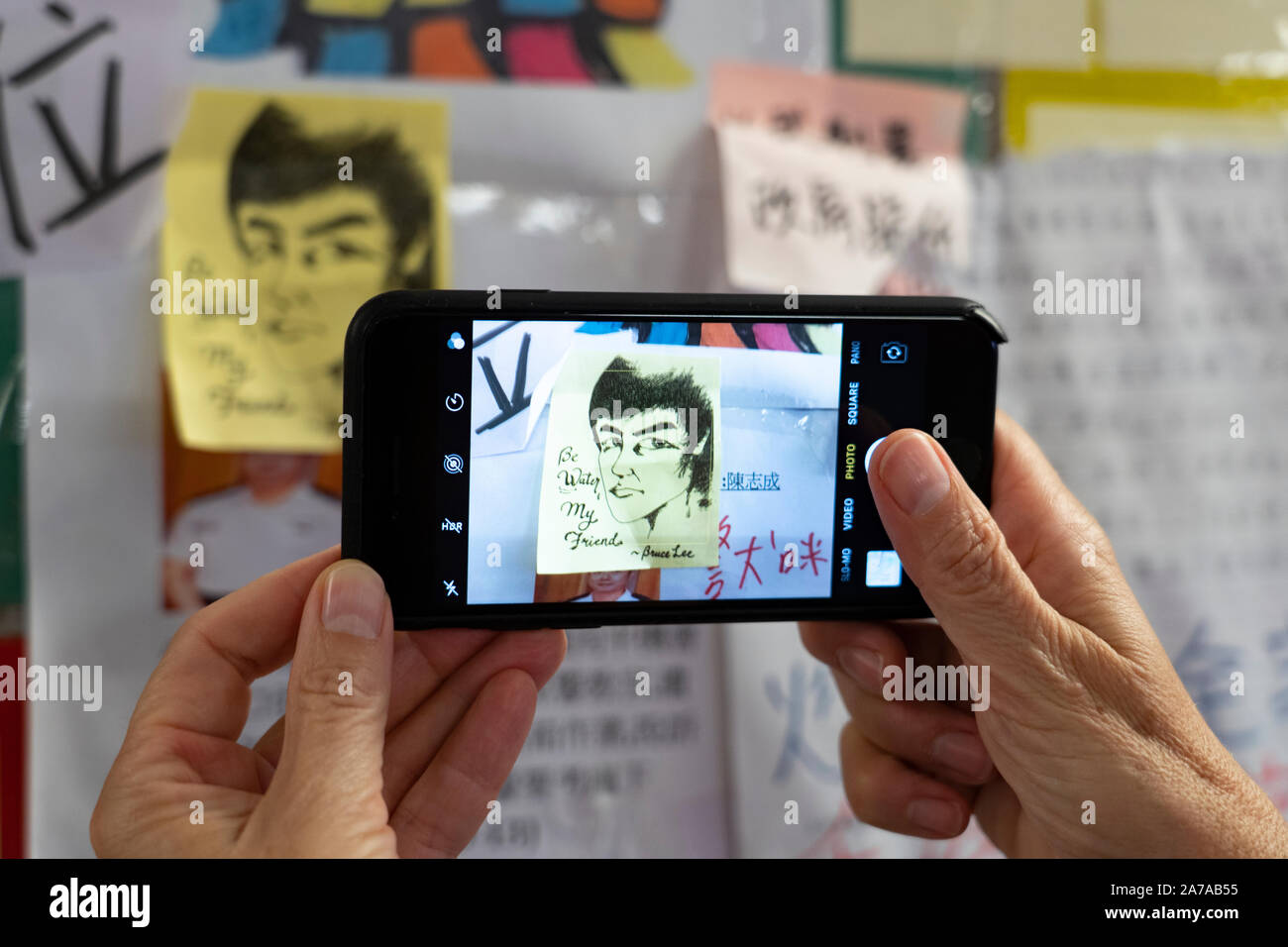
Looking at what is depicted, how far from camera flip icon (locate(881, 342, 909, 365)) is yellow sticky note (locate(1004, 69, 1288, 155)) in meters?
0.31

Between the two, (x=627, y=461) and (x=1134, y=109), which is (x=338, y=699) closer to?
(x=627, y=461)

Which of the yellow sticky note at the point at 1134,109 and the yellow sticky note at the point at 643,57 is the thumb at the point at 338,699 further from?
the yellow sticky note at the point at 1134,109

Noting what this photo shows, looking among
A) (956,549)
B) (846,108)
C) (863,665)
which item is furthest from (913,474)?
(846,108)

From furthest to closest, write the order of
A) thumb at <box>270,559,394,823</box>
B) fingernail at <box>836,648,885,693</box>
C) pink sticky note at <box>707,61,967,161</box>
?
pink sticky note at <box>707,61,967,161</box> → fingernail at <box>836,648,885,693</box> → thumb at <box>270,559,394,823</box>

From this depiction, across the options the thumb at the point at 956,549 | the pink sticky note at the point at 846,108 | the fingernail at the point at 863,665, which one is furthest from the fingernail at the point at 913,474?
the pink sticky note at the point at 846,108

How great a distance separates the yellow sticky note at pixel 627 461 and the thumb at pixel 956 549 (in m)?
0.08

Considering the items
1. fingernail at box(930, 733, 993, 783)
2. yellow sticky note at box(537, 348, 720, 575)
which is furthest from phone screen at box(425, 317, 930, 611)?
fingernail at box(930, 733, 993, 783)

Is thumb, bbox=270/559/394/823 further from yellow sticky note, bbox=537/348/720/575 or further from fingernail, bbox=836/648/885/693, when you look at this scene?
fingernail, bbox=836/648/885/693

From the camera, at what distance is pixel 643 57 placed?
0.56 metres

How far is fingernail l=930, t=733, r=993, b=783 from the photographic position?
0.47m

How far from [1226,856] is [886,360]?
0.25 meters

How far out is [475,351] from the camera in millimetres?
372

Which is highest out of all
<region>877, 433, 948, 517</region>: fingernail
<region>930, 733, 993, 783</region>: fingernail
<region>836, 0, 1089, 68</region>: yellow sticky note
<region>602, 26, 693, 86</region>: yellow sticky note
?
<region>836, 0, 1089, 68</region>: yellow sticky note

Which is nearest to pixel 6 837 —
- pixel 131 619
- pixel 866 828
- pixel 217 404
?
pixel 131 619
